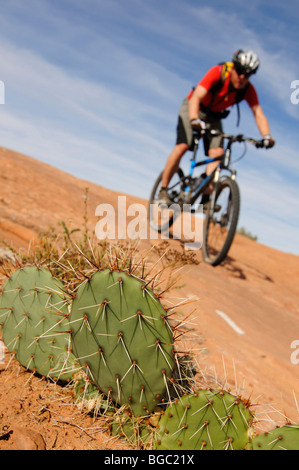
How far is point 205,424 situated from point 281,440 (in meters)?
0.27

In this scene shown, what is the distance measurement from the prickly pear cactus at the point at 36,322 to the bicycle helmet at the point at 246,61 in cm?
393

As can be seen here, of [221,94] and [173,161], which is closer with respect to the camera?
[221,94]

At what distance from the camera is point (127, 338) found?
146 centimetres

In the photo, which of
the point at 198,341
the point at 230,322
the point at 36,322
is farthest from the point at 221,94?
the point at 36,322

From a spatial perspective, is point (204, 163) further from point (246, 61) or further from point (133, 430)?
point (133, 430)

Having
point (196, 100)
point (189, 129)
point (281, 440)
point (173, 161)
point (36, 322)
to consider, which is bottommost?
point (36, 322)

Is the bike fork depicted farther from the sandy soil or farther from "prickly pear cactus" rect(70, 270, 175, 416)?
"prickly pear cactus" rect(70, 270, 175, 416)

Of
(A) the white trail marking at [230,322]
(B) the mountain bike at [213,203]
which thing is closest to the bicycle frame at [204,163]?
(B) the mountain bike at [213,203]

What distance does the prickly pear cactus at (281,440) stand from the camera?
1229 mm

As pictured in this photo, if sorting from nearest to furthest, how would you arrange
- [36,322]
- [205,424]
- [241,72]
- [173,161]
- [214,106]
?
[205,424], [36,322], [241,72], [214,106], [173,161]

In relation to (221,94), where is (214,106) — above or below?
below

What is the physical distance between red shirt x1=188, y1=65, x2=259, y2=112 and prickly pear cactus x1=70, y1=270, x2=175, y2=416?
4130mm

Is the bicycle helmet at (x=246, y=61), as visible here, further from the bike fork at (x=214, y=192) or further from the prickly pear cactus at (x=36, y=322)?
the prickly pear cactus at (x=36, y=322)

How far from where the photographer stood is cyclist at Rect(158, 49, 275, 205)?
4913mm
